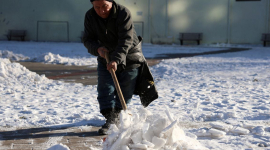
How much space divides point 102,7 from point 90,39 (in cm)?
46

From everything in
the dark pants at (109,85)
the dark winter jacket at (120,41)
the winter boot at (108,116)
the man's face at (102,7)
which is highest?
the man's face at (102,7)

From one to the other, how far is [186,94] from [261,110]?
1568 millimetres

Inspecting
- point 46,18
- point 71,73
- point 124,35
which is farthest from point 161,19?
point 124,35

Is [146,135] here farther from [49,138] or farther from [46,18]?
[46,18]

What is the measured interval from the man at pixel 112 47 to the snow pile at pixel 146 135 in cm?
59

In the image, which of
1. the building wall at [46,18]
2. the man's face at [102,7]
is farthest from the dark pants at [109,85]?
the building wall at [46,18]

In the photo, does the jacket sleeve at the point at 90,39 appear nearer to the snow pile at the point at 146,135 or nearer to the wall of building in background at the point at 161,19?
the snow pile at the point at 146,135

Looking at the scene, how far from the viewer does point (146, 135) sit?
2.71 m

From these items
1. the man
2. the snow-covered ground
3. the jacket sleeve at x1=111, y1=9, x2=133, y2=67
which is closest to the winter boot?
the man

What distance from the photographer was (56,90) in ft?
21.3

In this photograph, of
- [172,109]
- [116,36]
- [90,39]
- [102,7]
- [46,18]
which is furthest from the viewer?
[46,18]

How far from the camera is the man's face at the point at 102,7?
3.19m

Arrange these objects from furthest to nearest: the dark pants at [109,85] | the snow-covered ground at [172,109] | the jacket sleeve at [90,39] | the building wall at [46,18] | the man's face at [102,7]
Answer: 1. the building wall at [46,18]
2. the dark pants at [109,85]
3. the jacket sleeve at [90,39]
4. the man's face at [102,7]
5. the snow-covered ground at [172,109]

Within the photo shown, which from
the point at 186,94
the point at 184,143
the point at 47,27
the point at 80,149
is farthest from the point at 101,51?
the point at 47,27
